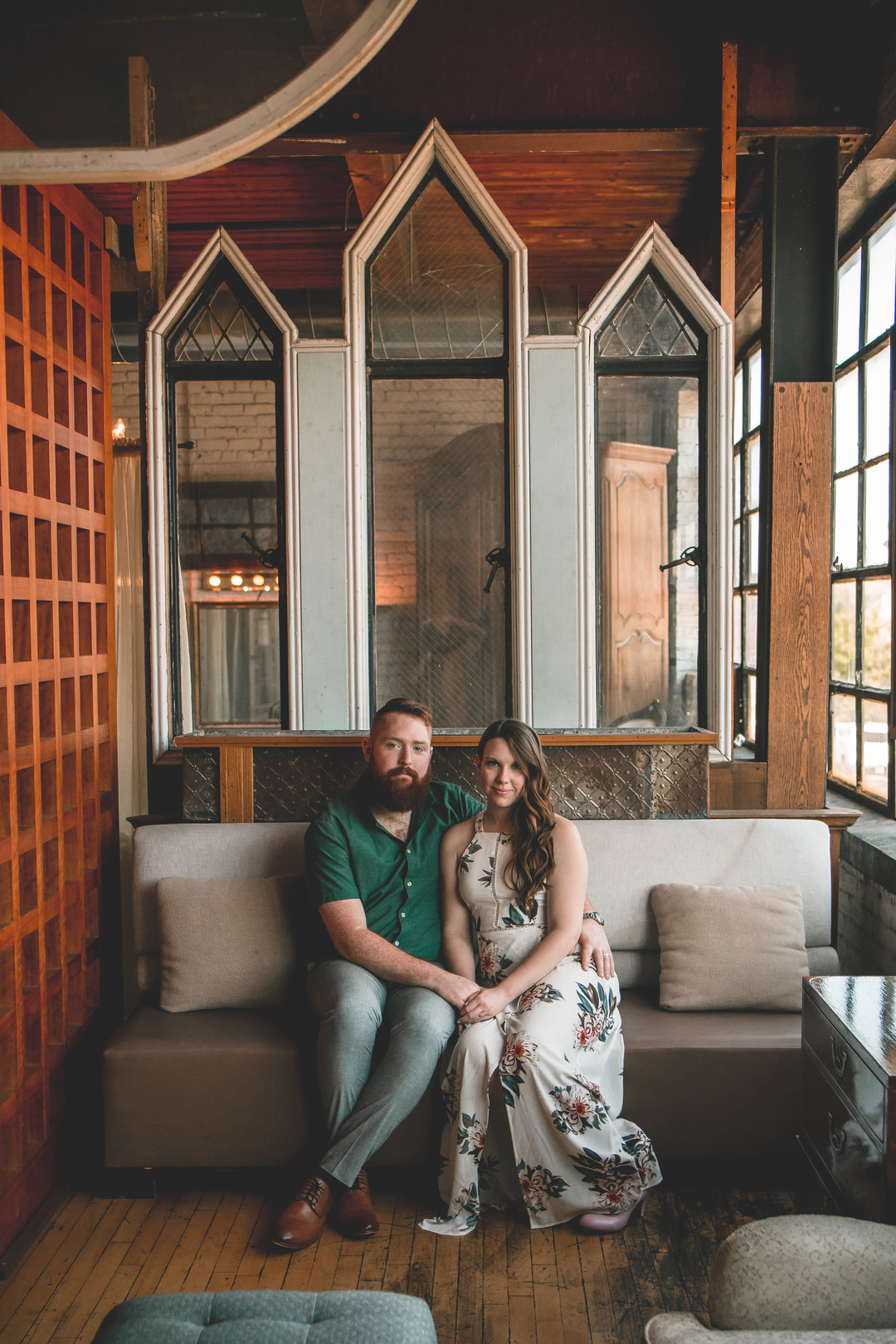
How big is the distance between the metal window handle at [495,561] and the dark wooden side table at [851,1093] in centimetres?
184

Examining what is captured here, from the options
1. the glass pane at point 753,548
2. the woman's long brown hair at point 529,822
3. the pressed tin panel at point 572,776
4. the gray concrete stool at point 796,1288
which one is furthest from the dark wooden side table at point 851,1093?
the glass pane at point 753,548

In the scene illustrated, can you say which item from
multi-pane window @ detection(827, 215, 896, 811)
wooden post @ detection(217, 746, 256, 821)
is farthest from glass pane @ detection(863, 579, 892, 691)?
wooden post @ detection(217, 746, 256, 821)

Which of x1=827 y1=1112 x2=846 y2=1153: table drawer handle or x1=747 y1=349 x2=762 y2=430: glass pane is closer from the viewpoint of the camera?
x1=827 y1=1112 x2=846 y2=1153: table drawer handle

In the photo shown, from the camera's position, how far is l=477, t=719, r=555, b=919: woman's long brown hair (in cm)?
242

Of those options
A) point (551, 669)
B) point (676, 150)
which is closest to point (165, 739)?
point (551, 669)

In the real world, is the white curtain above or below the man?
above

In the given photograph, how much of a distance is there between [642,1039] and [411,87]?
3.31 metres

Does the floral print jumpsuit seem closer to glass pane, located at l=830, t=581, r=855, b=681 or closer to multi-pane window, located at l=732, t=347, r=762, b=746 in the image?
glass pane, located at l=830, t=581, r=855, b=681

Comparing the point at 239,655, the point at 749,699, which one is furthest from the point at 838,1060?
the point at 239,655

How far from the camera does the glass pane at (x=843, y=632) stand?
390 cm

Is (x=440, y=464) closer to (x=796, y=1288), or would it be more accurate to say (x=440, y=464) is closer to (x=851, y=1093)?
Result: (x=851, y=1093)

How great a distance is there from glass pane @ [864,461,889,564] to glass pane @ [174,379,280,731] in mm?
2380

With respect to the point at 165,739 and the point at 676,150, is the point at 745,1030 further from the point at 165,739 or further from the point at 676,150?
the point at 676,150

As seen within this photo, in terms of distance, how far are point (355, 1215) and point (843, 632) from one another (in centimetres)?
304
